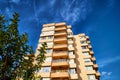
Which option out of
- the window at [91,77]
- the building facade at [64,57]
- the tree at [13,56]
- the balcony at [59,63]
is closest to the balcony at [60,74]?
the building facade at [64,57]

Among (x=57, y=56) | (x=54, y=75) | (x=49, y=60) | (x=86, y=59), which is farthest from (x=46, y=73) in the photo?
(x=86, y=59)

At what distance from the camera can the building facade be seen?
94.2ft

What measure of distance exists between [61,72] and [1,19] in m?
20.6

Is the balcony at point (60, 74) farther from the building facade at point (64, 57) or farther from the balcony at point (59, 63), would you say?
the balcony at point (59, 63)

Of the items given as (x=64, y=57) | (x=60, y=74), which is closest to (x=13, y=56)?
(x=60, y=74)

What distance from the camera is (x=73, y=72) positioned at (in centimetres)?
2966

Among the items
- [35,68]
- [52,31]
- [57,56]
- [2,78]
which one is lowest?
[2,78]

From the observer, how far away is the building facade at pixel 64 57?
28.7 m

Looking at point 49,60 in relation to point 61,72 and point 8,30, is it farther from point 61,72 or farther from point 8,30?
point 8,30

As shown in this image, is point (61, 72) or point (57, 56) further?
point (57, 56)

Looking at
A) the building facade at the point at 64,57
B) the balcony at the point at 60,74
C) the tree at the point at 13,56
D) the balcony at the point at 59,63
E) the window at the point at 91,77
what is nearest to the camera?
the tree at the point at 13,56

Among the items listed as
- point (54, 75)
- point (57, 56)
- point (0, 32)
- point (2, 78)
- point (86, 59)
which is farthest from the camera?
point (86, 59)

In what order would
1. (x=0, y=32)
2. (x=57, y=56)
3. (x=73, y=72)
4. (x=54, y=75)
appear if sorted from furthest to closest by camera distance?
(x=57, y=56) < (x=73, y=72) < (x=54, y=75) < (x=0, y=32)


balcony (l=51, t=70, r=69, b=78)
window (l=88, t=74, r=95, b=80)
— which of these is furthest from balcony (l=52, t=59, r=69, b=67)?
window (l=88, t=74, r=95, b=80)
